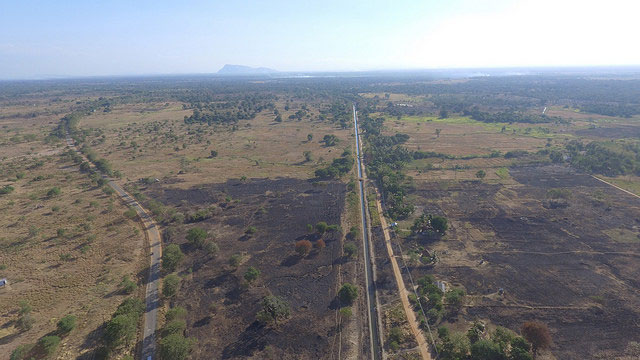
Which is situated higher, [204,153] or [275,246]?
[204,153]

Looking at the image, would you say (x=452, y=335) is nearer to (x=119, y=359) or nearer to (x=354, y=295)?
(x=354, y=295)

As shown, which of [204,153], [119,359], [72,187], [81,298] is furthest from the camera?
[204,153]

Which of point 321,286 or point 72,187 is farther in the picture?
point 72,187

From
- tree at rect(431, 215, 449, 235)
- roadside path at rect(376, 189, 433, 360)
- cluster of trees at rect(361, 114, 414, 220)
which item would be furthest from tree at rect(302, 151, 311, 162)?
tree at rect(431, 215, 449, 235)

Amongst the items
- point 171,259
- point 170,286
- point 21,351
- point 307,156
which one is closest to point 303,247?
point 170,286

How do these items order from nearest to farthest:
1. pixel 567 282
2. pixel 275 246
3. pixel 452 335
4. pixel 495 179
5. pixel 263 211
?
pixel 452 335 → pixel 567 282 → pixel 275 246 → pixel 263 211 → pixel 495 179

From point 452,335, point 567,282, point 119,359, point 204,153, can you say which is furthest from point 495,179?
point 204,153

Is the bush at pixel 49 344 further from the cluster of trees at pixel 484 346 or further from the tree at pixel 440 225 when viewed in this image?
the tree at pixel 440 225

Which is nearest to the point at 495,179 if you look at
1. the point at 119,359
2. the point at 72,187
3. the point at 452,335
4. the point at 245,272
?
the point at 452,335

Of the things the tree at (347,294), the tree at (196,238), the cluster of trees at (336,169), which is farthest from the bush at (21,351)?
the cluster of trees at (336,169)
